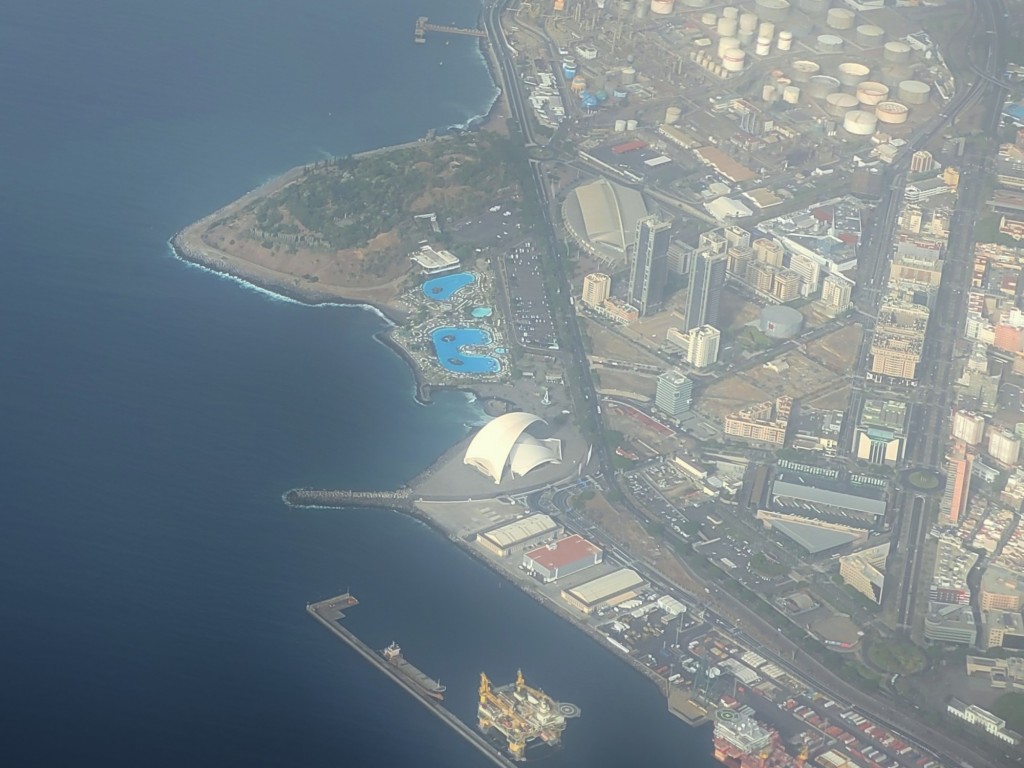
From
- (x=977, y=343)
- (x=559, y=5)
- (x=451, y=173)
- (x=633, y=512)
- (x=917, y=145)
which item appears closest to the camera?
(x=633, y=512)

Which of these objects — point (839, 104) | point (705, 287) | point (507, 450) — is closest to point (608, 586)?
point (507, 450)

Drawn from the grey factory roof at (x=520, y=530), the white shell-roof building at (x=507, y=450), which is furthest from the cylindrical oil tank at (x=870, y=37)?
the grey factory roof at (x=520, y=530)

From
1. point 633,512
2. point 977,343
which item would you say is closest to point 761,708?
point 633,512

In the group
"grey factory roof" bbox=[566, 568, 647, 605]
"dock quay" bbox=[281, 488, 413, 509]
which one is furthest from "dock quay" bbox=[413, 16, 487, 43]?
"grey factory roof" bbox=[566, 568, 647, 605]

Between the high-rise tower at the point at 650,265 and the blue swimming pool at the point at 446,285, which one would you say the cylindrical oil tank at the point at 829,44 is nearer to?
the high-rise tower at the point at 650,265

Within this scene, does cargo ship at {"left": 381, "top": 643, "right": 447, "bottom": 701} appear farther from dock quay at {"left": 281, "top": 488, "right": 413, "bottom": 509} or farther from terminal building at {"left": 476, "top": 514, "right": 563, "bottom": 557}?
dock quay at {"left": 281, "top": 488, "right": 413, "bottom": 509}

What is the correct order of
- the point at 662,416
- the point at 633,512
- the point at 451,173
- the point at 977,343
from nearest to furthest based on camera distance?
the point at 633,512
the point at 662,416
the point at 977,343
the point at 451,173

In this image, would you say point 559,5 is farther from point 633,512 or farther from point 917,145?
point 633,512
